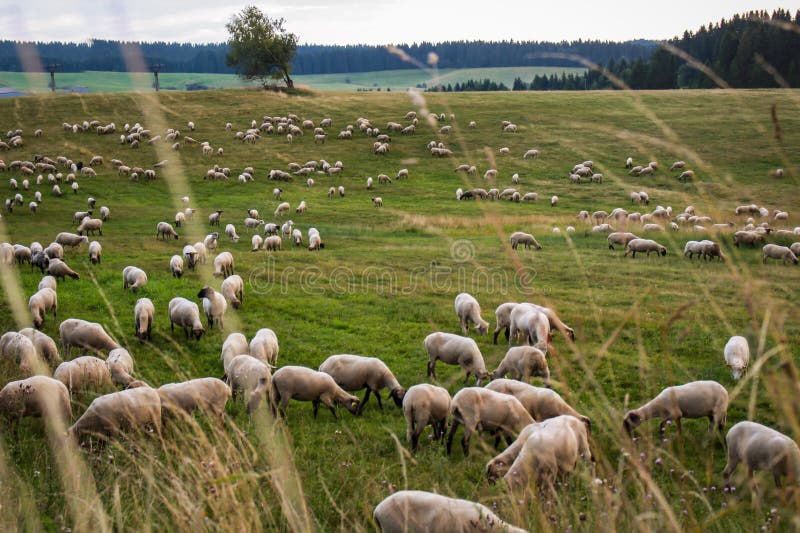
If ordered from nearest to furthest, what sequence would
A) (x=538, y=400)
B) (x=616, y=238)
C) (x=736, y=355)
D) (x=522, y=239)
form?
(x=538, y=400) → (x=736, y=355) → (x=616, y=238) → (x=522, y=239)

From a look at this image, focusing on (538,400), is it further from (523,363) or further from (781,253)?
(781,253)

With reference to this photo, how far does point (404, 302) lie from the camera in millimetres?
17625

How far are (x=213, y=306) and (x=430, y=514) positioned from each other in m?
11.8

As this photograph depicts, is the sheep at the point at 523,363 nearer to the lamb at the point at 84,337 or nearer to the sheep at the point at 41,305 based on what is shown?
the lamb at the point at 84,337

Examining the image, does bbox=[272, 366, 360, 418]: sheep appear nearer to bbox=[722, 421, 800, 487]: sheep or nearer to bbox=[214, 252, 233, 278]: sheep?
bbox=[722, 421, 800, 487]: sheep

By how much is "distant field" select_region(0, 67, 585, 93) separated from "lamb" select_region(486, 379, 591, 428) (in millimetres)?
127007

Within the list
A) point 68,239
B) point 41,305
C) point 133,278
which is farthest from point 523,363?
point 68,239

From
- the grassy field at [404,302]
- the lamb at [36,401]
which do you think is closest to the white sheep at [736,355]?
the grassy field at [404,302]

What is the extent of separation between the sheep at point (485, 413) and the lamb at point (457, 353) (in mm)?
2601

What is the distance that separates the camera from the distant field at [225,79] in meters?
145

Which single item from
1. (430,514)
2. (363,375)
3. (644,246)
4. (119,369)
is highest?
(430,514)

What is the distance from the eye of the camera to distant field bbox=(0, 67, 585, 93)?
145125mm

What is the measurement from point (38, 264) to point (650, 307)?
1980 cm

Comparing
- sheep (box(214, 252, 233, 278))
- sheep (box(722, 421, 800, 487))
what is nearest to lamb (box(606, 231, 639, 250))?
sheep (box(214, 252, 233, 278))
